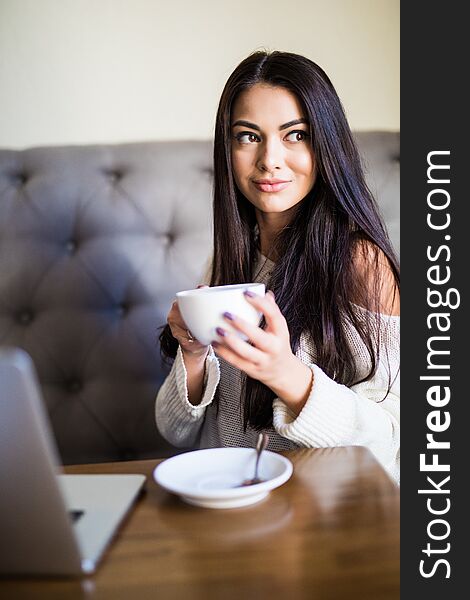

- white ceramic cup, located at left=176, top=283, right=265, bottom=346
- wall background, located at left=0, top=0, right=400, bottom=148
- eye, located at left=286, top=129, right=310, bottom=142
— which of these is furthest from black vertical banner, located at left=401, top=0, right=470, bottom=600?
wall background, located at left=0, top=0, right=400, bottom=148

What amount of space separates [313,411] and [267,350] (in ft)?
0.48

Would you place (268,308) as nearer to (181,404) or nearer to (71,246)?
(181,404)

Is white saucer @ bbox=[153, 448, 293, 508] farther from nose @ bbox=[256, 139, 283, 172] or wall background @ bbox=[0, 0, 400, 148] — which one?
wall background @ bbox=[0, 0, 400, 148]

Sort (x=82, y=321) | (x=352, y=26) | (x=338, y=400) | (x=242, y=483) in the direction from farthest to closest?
(x=352, y=26) < (x=82, y=321) < (x=338, y=400) < (x=242, y=483)

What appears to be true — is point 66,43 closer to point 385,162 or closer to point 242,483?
point 385,162

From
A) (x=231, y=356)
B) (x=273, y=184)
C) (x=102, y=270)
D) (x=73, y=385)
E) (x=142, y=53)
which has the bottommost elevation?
(x=73, y=385)

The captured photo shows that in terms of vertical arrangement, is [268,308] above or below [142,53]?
below

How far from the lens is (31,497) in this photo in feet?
1.67

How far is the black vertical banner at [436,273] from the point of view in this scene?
2.66 feet

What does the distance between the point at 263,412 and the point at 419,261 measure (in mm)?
354

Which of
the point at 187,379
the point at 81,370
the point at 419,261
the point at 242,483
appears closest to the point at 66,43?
the point at 81,370

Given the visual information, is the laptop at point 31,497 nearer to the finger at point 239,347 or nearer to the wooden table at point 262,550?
the wooden table at point 262,550

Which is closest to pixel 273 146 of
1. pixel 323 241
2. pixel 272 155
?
pixel 272 155

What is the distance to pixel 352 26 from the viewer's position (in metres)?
Result: 1.60
